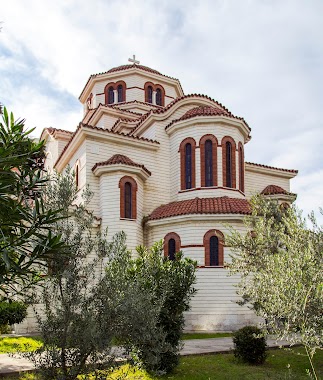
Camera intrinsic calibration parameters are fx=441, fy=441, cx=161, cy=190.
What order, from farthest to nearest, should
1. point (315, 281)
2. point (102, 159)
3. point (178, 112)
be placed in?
point (178, 112)
point (102, 159)
point (315, 281)

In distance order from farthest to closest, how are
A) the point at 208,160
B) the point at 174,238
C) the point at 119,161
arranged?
the point at 208,160, the point at 119,161, the point at 174,238

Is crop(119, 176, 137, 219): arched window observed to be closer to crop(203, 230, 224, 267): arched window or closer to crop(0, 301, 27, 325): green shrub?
crop(203, 230, 224, 267): arched window

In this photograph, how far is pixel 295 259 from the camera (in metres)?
8.27

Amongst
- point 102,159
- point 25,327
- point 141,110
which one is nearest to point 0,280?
point 25,327

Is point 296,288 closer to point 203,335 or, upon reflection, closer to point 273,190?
point 203,335

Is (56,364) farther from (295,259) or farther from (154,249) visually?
(295,259)

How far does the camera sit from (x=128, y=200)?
22.4 meters

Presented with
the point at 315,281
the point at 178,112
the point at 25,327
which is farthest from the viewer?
the point at 178,112

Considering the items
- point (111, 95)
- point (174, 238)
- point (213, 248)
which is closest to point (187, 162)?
point (174, 238)

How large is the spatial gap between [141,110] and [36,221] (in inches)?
959

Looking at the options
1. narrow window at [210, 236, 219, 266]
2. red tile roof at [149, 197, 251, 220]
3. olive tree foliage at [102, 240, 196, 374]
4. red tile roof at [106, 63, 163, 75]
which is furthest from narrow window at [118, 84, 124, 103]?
olive tree foliage at [102, 240, 196, 374]

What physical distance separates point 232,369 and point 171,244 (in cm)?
990

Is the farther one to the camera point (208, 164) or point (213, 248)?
point (208, 164)

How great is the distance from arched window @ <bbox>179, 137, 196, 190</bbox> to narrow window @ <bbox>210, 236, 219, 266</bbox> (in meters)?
3.92
